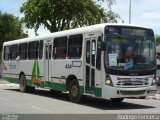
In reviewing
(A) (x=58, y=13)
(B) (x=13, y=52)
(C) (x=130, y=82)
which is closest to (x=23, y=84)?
(B) (x=13, y=52)

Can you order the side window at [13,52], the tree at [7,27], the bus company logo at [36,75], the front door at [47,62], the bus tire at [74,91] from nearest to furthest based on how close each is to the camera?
the bus tire at [74,91] → the front door at [47,62] → the bus company logo at [36,75] → the side window at [13,52] → the tree at [7,27]

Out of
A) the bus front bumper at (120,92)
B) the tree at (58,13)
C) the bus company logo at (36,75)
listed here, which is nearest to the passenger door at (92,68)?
the bus front bumper at (120,92)

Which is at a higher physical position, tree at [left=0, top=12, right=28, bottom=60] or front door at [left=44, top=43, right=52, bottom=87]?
tree at [left=0, top=12, right=28, bottom=60]

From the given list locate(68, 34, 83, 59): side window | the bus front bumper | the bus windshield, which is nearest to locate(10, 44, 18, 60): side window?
locate(68, 34, 83, 59): side window

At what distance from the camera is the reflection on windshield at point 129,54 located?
56.3ft

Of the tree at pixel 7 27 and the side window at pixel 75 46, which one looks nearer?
the side window at pixel 75 46

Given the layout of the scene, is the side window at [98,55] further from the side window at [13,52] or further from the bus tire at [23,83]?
the side window at [13,52]

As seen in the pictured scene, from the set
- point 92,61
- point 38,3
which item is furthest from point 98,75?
point 38,3

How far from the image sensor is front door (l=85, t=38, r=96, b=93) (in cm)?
1797

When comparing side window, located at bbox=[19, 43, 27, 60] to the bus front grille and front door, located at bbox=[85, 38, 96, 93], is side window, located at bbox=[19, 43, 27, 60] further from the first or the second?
the bus front grille

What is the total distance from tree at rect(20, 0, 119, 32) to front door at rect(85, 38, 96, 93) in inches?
925

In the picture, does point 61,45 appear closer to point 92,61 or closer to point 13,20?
point 92,61

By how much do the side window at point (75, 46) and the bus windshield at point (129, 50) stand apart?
2.13 metres

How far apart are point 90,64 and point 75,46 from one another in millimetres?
1685
